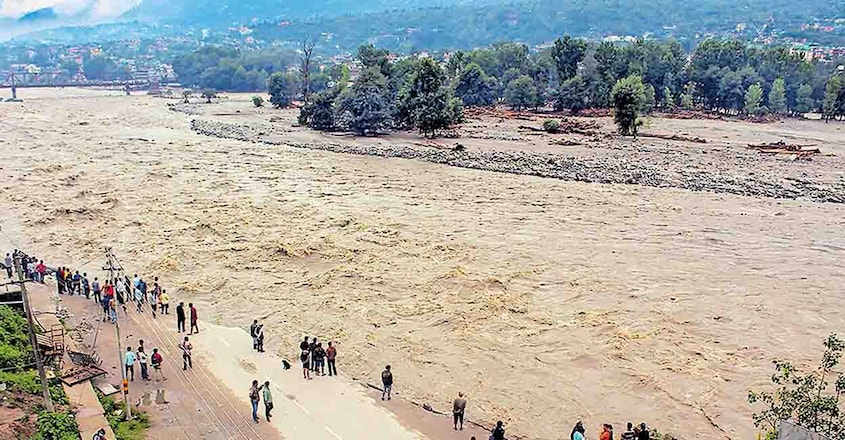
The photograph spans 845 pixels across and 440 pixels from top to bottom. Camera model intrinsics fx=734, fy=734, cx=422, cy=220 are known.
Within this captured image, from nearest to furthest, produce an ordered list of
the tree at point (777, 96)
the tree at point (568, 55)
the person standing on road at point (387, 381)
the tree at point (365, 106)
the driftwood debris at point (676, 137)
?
the person standing on road at point (387, 381), the driftwood debris at point (676, 137), the tree at point (365, 106), the tree at point (777, 96), the tree at point (568, 55)

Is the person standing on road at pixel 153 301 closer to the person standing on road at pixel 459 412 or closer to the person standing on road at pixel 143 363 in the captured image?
the person standing on road at pixel 143 363

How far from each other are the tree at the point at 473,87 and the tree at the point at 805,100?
41.2 m

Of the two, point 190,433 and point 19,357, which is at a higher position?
A: point 19,357

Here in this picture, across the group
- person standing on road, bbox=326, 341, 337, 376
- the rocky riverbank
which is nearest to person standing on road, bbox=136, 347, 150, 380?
person standing on road, bbox=326, 341, 337, 376

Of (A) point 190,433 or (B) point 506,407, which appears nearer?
(A) point 190,433

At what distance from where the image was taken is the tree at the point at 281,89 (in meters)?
116

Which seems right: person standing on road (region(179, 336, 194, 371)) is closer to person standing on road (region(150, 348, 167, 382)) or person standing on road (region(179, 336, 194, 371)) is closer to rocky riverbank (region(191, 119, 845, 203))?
person standing on road (region(150, 348, 167, 382))

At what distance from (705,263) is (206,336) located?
2212 cm

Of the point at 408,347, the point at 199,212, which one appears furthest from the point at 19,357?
the point at 199,212

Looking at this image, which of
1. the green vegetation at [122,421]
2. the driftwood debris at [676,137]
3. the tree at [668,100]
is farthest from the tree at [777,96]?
the green vegetation at [122,421]

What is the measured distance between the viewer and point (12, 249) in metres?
36.5

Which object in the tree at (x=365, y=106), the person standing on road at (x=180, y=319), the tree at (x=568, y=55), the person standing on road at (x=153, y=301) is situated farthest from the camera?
the tree at (x=568, y=55)

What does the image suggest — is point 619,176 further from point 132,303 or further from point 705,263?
point 132,303

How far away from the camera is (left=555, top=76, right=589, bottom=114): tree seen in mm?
98062
